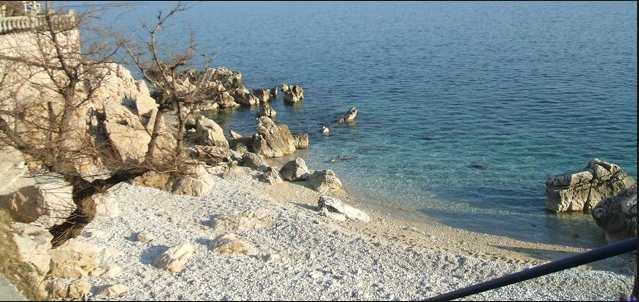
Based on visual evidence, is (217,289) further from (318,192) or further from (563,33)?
(563,33)

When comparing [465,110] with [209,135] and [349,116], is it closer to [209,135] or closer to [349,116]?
[349,116]

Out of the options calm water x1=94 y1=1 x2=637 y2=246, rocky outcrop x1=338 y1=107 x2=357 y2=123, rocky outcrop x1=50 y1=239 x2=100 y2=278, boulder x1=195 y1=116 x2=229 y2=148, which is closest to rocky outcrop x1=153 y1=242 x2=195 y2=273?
rocky outcrop x1=50 y1=239 x2=100 y2=278

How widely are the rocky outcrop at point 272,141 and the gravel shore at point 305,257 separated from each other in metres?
6.33

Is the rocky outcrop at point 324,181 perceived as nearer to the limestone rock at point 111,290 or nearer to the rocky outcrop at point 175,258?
the rocky outcrop at point 175,258

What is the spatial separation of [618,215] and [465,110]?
18.9 m

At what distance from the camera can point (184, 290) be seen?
12500 mm

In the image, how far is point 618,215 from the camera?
61.0 feet

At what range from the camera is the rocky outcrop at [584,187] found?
21297 mm

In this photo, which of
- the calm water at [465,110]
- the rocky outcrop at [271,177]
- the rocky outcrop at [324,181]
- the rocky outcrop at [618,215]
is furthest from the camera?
the rocky outcrop at [271,177]

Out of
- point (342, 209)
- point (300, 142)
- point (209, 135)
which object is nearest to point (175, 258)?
point (342, 209)

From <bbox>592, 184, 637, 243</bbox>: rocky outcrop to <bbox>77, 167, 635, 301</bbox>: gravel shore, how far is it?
148 cm

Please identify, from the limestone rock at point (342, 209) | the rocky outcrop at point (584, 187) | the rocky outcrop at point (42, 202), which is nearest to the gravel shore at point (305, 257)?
the limestone rock at point (342, 209)

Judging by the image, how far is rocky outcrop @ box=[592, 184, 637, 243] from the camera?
59.6 ft

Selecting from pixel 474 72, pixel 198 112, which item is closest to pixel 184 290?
pixel 198 112
